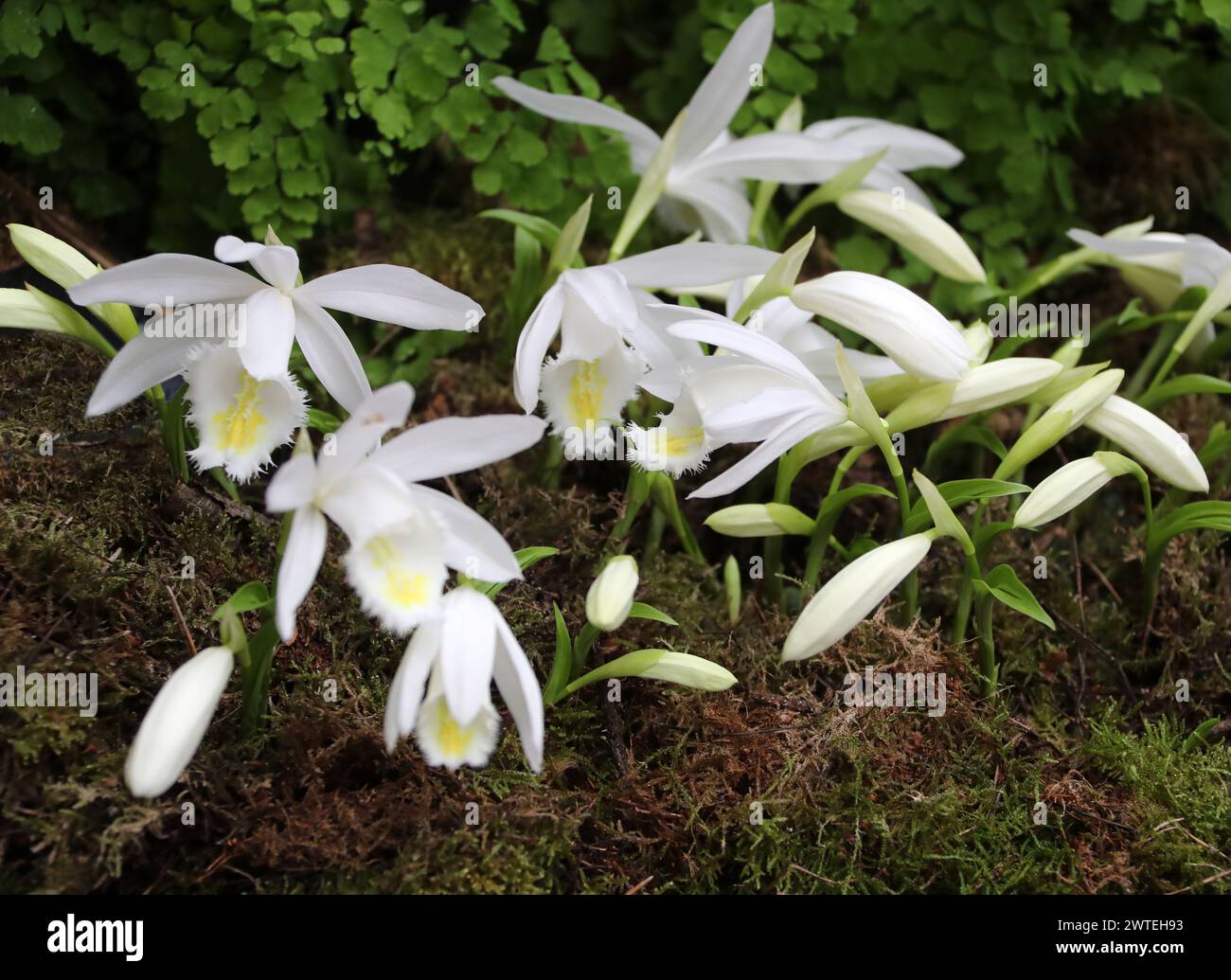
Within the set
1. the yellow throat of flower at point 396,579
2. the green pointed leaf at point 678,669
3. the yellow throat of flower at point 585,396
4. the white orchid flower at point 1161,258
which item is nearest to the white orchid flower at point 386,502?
the yellow throat of flower at point 396,579

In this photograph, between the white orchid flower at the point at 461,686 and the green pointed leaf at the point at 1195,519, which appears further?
the green pointed leaf at the point at 1195,519

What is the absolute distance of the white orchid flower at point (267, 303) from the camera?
1763mm

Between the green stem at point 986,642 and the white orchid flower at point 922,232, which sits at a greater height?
the white orchid flower at point 922,232

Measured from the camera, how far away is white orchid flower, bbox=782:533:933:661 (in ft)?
5.79

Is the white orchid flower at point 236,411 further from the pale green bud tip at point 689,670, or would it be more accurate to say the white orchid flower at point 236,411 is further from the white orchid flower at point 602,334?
the pale green bud tip at point 689,670

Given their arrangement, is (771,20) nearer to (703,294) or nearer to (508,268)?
(703,294)

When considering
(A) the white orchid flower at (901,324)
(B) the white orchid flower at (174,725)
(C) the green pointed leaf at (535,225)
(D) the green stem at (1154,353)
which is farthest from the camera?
(D) the green stem at (1154,353)

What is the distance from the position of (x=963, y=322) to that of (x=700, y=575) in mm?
1076

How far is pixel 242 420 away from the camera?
5.97ft

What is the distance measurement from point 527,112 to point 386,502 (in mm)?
1348

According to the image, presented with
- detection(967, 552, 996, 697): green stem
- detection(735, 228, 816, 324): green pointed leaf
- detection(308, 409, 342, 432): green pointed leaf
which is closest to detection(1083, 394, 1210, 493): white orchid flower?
detection(967, 552, 996, 697): green stem

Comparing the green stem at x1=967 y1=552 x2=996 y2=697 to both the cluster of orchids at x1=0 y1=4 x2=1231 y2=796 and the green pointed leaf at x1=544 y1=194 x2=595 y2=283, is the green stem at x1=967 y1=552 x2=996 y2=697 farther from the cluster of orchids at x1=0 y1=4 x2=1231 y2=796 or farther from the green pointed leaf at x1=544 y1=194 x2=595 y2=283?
the green pointed leaf at x1=544 y1=194 x2=595 y2=283

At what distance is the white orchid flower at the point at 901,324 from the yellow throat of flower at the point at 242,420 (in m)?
1.00

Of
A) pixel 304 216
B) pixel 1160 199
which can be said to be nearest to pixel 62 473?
pixel 304 216
